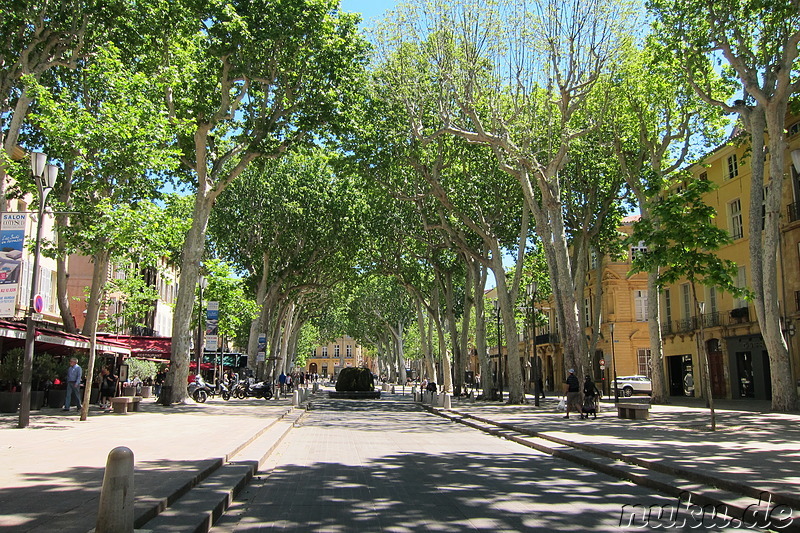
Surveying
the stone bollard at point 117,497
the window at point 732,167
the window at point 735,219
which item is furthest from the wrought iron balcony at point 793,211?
the stone bollard at point 117,497

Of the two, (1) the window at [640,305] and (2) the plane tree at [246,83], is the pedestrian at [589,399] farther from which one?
(1) the window at [640,305]

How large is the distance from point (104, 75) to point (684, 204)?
51.5 feet

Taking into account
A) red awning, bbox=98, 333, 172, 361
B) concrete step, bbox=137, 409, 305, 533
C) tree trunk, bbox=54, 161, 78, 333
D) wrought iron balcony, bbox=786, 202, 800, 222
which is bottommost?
concrete step, bbox=137, 409, 305, 533

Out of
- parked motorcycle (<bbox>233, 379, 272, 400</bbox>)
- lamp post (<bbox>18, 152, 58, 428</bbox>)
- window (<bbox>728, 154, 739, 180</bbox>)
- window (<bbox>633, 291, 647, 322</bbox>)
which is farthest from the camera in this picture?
window (<bbox>633, 291, 647, 322</bbox>)

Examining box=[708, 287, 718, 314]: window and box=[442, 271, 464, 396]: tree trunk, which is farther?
box=[442, 271, 464, 396]: tree trunk

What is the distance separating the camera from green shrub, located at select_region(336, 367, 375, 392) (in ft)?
143

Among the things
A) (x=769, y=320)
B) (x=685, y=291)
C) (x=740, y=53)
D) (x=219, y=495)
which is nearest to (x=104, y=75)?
(x=219, y=495)

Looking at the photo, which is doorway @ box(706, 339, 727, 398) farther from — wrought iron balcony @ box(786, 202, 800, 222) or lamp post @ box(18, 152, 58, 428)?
lamp post @ box(18, 152, 58, 428)

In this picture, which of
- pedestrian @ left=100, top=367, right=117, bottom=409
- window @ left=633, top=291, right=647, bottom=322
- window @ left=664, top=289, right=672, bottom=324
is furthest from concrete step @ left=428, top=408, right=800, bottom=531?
window @ left=633, top=291, right=647, bottom=322

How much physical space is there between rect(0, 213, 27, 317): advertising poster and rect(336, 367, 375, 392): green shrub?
1188 inches

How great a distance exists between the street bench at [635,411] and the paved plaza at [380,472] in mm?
2803

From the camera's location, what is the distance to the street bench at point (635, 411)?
20.7m

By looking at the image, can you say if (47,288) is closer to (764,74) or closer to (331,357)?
(764,74)

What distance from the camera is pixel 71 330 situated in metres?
24.6
